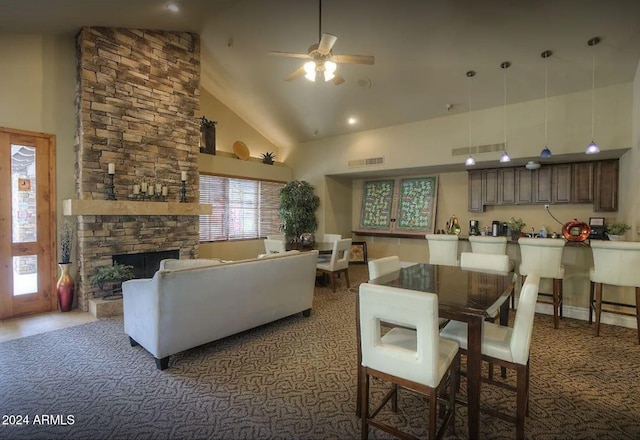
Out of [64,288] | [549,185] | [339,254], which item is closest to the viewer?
[64,288]

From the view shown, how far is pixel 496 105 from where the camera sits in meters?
5.12

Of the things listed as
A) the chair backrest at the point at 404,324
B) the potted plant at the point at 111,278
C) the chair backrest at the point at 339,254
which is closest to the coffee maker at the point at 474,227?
the chair backrest at the point at 339,254

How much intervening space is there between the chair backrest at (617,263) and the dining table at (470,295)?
169 cm

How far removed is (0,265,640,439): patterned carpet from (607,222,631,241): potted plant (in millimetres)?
1243

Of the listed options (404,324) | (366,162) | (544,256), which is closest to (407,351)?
(404,324)

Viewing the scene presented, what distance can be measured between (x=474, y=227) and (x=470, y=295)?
13.7ft

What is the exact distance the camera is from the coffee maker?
5.91 metres

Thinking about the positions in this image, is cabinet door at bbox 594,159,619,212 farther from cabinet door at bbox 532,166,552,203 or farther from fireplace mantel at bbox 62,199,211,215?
fireplace mantel at bbox 62,199,211,215

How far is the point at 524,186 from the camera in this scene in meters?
5.54

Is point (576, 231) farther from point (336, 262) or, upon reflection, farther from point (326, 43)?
point (326, 43)

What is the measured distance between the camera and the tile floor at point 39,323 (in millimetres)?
3717

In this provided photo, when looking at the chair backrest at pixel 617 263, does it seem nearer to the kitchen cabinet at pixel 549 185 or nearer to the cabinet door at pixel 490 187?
the kitchen cabinet at pixel 549 185

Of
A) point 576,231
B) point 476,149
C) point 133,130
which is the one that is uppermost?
point 133,130

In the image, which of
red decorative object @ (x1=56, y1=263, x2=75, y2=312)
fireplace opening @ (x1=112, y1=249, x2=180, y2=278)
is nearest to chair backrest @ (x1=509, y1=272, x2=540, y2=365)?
fireplace opening @ (x1=112, y1=249, x2=180, y2=278)
